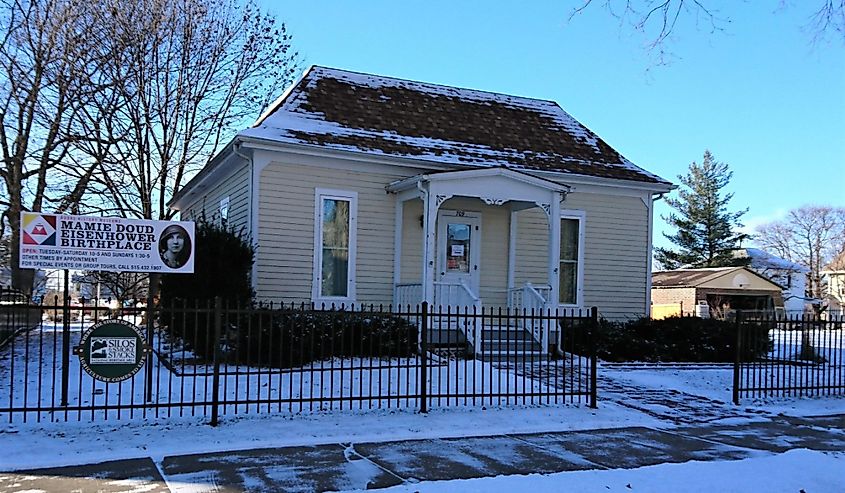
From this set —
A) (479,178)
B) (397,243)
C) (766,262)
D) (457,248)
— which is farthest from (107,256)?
(766,262)

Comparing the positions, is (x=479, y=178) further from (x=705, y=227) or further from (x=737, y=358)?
(x=705, y=227)

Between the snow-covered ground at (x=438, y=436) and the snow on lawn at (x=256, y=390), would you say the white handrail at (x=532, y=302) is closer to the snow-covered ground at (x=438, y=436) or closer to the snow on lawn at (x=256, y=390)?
the snow on lawn at (x=256, y=390)

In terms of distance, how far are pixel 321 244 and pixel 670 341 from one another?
8.04 metres

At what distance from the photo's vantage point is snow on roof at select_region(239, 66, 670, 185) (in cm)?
1542

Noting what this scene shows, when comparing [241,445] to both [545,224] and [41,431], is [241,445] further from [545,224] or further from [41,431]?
[545,224]

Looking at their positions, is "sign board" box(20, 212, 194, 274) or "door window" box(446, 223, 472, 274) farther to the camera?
"door window" box(446, 223, 472, 274)

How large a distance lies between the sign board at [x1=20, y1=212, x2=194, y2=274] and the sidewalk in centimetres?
305

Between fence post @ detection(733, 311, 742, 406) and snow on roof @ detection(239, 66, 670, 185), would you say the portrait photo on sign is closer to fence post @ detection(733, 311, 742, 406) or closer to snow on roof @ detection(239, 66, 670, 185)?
snow on roof @ detection(239, 66, 670, 185)

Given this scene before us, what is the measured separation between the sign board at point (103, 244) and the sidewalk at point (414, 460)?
10.0 ft

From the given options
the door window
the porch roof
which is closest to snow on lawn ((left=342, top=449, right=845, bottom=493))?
the porch roof

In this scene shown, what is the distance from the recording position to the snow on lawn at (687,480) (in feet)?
19.5

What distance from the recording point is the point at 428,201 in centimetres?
1435

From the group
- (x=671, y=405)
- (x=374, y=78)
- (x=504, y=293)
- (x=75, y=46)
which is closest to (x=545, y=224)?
(x=504, y=293)

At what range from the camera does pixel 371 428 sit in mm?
8344
